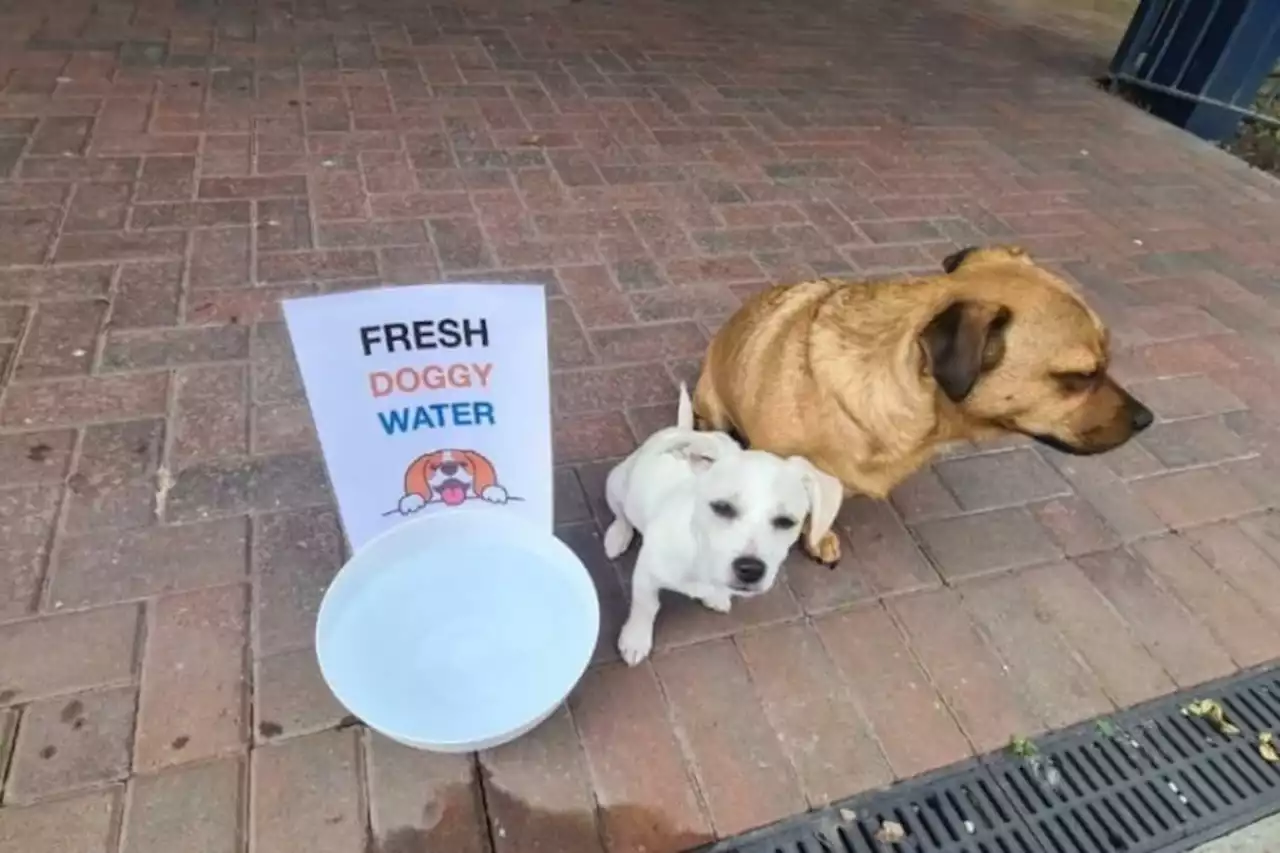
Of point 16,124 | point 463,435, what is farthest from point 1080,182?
point 16,124

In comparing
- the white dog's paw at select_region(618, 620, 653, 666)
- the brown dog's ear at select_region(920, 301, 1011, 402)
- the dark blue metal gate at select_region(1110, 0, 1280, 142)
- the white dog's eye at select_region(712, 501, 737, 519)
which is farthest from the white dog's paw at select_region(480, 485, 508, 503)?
the dark blue metal gate at select_region(1110, 0, 1280, 142)

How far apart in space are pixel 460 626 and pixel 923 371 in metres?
1.26

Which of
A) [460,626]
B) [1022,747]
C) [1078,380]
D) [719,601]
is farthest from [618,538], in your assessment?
[1078,380]

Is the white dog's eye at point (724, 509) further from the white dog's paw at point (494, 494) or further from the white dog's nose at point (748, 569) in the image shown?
the white dog's paw at point (494, 494)

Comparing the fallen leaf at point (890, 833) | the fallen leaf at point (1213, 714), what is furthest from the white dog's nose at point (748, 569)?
the fallen leaf at point (1213, 714)

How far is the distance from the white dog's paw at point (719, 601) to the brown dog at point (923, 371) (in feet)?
1.11

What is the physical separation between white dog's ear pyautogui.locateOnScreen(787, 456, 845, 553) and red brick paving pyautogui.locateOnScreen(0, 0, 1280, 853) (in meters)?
0.43

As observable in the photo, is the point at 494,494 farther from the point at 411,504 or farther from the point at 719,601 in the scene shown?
the point at 719,601

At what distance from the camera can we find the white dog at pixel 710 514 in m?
1.77

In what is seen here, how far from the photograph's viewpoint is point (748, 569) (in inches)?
69.5

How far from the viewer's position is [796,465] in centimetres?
183

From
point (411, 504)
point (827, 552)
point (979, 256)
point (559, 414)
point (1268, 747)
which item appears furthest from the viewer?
point (559, 414)

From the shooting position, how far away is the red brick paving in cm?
183

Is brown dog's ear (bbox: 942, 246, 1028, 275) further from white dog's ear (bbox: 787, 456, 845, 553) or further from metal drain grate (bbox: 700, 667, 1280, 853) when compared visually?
metal drain grate (bbox: 700, 667, 1280, 853)
